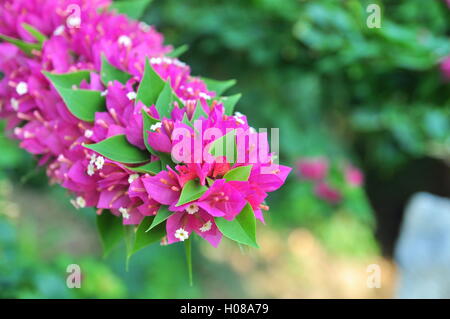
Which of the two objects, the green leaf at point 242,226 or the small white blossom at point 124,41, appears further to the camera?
the small white blossom at point 124,41

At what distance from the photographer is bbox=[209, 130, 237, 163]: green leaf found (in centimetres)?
60

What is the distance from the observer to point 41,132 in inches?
29.5

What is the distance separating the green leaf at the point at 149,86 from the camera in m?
0.69

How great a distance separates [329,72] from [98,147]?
4.73ft

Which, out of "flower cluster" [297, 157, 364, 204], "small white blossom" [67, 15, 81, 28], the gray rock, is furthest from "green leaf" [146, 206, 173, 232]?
the gray rock

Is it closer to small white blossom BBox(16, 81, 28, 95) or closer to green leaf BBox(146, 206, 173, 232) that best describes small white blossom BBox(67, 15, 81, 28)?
small white blossom BBox(16, 81, 28, 95)

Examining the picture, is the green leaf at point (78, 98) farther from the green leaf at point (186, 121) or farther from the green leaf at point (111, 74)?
the green leaf at point (186, 121)

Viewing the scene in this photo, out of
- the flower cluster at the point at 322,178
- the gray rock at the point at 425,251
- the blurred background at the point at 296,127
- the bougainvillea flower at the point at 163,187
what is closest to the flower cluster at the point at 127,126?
the bougainvillea flower at the point at 163,187

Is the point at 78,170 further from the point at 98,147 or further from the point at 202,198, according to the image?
the point at 202,198

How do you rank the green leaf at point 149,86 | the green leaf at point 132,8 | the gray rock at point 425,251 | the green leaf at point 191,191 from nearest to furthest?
1. the green leaf at point 191,191
2. the green leaf at point 149,86
3. the green leaf at point 132,8
4. the gray rock at point 425,251

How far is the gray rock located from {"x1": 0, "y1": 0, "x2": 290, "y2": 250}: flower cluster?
1794 millimetres

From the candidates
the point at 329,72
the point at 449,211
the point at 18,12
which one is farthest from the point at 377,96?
the point at 18,12

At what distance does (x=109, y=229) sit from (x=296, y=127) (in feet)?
5.34

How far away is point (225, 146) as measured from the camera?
60 centimetres
